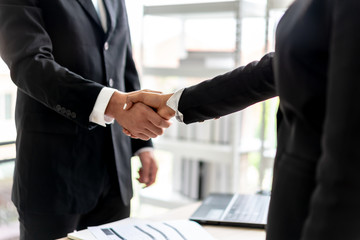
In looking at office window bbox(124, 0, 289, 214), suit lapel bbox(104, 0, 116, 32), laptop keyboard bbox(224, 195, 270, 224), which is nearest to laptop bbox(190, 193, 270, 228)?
laptop keyboard bbox(224, 195, 270, 224)

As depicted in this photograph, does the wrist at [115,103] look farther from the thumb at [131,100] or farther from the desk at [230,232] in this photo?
the desk at [230,232]

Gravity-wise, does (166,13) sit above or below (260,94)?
above

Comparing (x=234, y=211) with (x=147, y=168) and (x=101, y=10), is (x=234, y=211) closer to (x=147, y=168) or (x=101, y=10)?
(x=147, y=168)

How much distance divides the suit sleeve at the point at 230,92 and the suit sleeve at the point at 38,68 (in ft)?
0.83

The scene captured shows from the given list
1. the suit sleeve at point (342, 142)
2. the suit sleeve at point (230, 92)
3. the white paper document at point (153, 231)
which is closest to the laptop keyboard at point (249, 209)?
the white paper document at point (153, 231)

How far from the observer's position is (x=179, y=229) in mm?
1024

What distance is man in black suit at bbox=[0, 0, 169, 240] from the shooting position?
1158 mm

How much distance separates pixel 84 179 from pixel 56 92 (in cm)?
27

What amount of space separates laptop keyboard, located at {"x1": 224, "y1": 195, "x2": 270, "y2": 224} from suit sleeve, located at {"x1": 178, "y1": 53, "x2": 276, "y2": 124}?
0.28m

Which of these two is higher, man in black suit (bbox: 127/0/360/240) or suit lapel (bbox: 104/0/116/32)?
suit lapel (bbox: 104/0/116/32)

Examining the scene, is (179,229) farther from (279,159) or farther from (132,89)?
(132,89)

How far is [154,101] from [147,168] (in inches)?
12.2

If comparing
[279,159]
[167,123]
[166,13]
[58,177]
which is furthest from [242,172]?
[279,159]

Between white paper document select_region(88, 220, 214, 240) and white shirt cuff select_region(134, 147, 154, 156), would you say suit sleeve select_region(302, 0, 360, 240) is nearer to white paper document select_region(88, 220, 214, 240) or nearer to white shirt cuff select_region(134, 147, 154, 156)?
white paper document select_region(88, 220, 214, 240)
